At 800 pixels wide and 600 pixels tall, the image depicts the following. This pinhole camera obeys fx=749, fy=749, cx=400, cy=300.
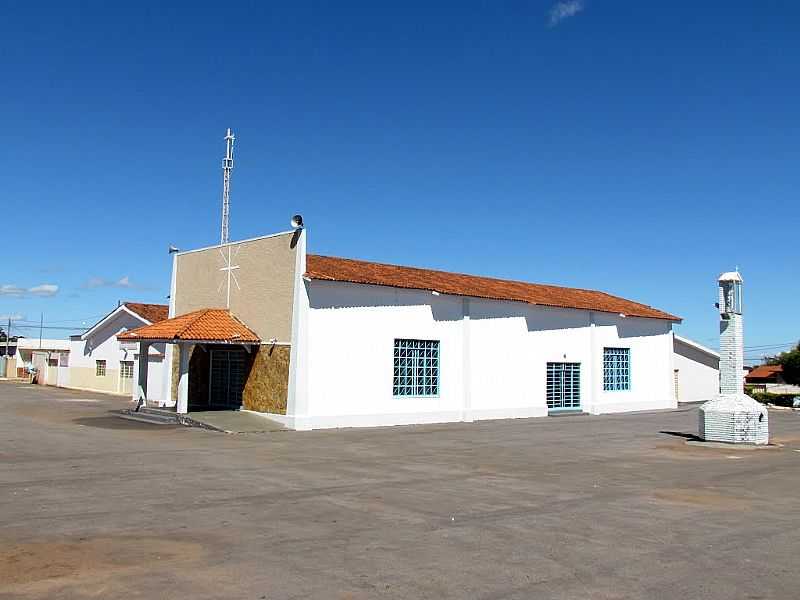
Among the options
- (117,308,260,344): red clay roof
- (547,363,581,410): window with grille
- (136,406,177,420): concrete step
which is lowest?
(136,406,177,420): concrete step

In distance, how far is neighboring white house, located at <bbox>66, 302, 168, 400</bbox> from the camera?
39.2m

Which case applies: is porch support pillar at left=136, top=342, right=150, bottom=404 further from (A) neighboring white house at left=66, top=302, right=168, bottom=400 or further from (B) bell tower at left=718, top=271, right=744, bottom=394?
(B) bell tower at left=718, top=271, right=744, bottom=394

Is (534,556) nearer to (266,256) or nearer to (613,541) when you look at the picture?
(613,541)

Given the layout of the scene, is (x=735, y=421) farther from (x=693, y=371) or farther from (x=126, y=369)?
(x=126, y=369)

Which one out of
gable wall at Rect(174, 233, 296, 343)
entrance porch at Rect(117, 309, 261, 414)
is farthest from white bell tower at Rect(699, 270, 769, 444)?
entrance porch at Rect(117, 309, 261, 414)

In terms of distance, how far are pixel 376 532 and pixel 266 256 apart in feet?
55.1

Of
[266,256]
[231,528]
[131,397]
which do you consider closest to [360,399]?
[266,256]

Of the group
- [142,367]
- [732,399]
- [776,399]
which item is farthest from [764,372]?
[142,367]

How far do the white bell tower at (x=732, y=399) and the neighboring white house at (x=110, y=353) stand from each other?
78.3 feet

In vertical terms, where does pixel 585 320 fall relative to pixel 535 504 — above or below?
above

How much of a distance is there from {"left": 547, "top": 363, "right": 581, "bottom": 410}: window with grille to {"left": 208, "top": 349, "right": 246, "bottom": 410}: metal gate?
12.8 metres

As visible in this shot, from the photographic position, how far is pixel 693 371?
141 feet

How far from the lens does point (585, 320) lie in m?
32.9

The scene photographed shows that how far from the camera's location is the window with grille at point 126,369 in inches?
1592
